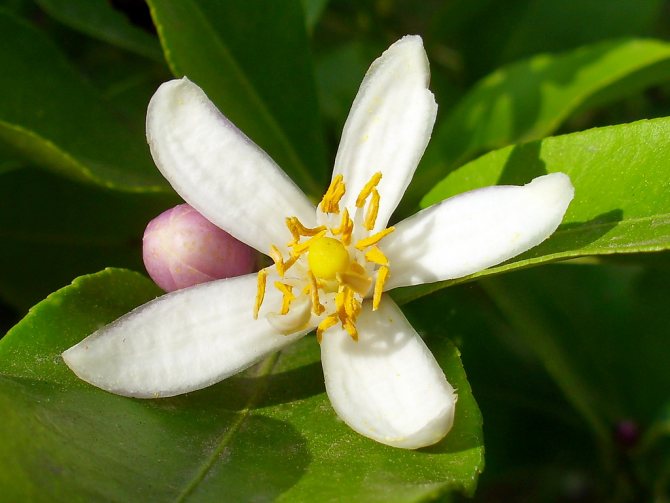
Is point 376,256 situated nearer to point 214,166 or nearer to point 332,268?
point 332,268

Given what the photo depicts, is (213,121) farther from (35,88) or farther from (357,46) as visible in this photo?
(357,46)

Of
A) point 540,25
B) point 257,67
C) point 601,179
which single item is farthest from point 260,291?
point 540,25

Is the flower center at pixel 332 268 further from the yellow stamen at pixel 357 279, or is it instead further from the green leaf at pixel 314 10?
the green leaf at pixel 314 10

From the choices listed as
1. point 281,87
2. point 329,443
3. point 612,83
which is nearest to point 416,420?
point 329,443

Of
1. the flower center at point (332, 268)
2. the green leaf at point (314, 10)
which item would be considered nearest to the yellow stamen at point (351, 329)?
the flower center at point (332, 268)

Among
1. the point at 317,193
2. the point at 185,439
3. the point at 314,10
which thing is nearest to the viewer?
the point at 185,439

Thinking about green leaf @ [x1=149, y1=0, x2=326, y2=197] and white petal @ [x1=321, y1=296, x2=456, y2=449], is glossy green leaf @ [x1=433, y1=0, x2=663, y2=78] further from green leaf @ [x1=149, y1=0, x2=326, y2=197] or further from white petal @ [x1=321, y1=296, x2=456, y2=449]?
white petal @ [x1=321, y1=296, x2=456, y2=449]
